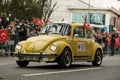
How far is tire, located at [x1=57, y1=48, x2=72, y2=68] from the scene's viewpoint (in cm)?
1745

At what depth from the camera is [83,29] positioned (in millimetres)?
19562

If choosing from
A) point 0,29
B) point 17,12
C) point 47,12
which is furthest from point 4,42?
point 47,12

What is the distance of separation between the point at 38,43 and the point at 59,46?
73 cm

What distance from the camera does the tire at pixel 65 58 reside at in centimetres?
1745

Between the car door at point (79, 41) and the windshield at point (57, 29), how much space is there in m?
0.39

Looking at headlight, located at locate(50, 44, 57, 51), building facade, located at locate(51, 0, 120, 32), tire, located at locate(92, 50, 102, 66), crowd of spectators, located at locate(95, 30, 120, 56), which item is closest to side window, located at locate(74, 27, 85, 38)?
tire, located at locate(92, 50, 102, 66)

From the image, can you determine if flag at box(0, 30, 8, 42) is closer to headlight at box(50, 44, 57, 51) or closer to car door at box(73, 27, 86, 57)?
car door at box(73, 27, 86, 57)

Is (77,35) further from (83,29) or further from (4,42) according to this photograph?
(4,42)

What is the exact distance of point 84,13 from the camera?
64.1 meters

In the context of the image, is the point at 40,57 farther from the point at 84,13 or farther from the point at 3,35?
the point at 84,13

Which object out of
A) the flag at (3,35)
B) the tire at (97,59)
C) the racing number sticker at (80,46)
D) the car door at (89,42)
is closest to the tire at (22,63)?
the racing number sticker at (80,46)

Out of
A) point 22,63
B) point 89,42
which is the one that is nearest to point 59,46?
point 22,63

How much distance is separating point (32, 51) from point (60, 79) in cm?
384

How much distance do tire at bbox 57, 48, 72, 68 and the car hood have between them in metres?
0.56
